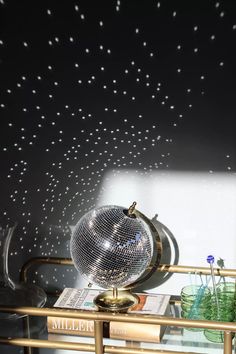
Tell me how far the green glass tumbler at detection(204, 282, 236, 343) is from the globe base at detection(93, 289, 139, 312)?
17 centimetres

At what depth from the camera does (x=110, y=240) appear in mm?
1163

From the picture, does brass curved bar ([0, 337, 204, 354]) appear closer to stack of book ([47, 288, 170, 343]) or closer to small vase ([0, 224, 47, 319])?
stack of book ([47, 288, 170, 343])

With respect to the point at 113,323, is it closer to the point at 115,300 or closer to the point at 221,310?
the point at 115,300

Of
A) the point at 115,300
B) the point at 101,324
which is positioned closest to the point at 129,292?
the point at 115,300

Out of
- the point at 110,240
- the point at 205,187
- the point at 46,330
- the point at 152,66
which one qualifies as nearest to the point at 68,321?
the point at 46,330

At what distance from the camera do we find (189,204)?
1.35m

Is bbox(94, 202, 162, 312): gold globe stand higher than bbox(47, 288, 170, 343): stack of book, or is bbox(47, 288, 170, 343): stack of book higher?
bbox(94, 202, 162, 312): gold globe stand

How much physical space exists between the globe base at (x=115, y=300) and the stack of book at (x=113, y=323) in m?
0.01

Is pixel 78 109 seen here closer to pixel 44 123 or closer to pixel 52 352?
pixel 44 123

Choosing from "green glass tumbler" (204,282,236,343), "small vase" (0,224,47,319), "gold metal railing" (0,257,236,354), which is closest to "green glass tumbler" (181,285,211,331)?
"green glass tumbler" (204,282,236,343)

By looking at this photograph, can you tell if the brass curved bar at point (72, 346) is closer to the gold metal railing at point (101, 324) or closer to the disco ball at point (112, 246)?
the gold metal railing at point (101, 324)

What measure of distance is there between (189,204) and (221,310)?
267 mm

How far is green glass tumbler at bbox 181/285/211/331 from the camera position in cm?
123

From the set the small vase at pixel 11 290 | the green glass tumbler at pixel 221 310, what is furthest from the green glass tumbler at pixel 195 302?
the small vase at pixel 11 290
